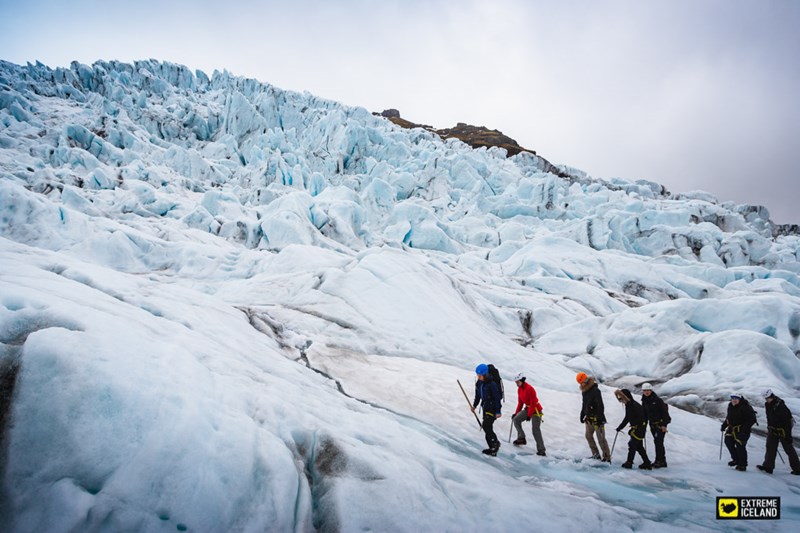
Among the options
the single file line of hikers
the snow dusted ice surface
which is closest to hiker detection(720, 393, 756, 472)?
the single file line of hikers

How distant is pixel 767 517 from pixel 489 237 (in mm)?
43557

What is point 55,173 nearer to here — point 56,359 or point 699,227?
point 56,359

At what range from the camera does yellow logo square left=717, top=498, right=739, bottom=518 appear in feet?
17.0

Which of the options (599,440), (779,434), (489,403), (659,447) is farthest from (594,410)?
(779,434)

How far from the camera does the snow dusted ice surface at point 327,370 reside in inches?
134

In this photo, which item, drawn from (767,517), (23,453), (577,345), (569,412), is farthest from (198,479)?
(577,345)

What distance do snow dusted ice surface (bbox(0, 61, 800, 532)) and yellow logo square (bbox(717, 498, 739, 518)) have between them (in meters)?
0.38

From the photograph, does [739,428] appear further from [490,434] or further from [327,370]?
[327,370]

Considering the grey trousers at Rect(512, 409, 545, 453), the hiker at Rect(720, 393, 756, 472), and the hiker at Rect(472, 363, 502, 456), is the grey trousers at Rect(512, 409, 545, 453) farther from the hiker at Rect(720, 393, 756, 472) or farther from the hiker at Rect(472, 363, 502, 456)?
the hiker at Rect(720, 393, 756, 472)

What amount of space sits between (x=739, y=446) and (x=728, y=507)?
8.37 ft

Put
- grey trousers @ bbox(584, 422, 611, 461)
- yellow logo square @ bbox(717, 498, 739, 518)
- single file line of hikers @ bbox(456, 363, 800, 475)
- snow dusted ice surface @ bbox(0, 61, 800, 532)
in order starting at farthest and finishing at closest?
grey trousers @ bbox(584, 422, 611, 461), single file line of hikers @ bbox(456, 363, 800, 475), yellow logo square @ bbox(717, 498, 739, 518), snow dusted ice surface @ bbox(0, 61, 800, 532)

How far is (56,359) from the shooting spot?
3518mm

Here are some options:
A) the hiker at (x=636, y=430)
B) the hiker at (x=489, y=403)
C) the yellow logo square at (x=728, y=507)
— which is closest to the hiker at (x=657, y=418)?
the hiker at (x=636, y=430)

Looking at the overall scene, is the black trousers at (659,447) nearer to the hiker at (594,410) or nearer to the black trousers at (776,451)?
the hiker at (594,410)
